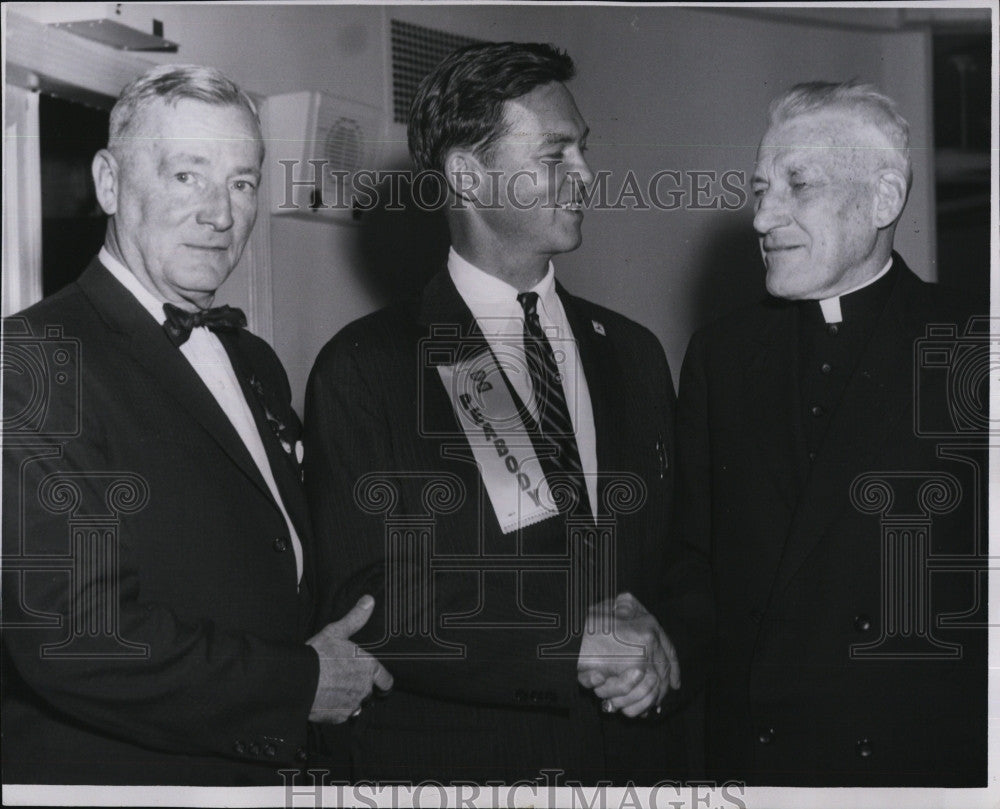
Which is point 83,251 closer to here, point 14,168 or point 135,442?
point 14,168

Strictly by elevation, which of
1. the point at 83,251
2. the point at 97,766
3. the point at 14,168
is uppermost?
the point at 14,168

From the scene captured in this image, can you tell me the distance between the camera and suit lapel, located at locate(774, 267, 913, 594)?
2.63 m

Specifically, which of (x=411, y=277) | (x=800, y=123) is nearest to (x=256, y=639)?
(x=411, y=277)

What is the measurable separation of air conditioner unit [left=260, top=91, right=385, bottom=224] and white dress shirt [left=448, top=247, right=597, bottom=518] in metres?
0.27

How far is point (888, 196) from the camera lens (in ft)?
8.79

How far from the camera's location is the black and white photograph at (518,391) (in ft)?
8.43

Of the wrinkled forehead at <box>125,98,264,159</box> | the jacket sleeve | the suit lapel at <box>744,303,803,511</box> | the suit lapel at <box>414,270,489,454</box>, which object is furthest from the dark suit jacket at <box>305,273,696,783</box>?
the wrinkled forehead at <box>125,98,264,159</box>

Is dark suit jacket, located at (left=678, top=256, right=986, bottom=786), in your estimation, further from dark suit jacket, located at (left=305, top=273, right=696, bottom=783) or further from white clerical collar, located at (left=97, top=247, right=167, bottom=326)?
white clerical collar, located at (left=97, top=247, right=167, bottom=326)

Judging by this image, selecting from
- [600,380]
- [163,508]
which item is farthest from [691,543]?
[163,508]

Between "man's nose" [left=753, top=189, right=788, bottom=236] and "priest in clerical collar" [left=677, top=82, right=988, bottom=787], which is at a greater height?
"man's nose" [left=753, top=189, right=788, bottom=236]

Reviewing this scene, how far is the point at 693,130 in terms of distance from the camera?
8.89 feet

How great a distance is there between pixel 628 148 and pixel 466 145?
0.36 m

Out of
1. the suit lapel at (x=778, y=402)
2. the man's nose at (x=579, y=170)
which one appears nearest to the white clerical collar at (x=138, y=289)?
the man's nose at (x=579, y=170)

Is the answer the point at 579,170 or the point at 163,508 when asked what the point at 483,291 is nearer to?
the point at 579,170
